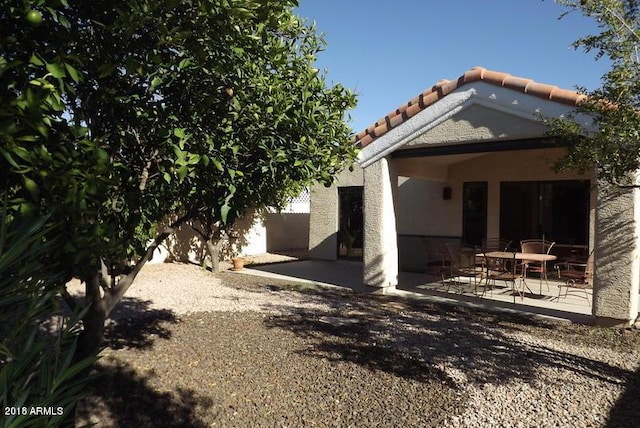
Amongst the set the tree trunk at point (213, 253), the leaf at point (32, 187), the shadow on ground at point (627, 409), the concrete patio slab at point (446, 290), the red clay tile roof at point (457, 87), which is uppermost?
the red clay tile roof at point (457, 87)

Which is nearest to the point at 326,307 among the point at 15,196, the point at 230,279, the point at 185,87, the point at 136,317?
the point at 136,317

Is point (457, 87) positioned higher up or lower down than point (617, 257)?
higher up

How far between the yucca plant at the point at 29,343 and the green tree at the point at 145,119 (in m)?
0.20

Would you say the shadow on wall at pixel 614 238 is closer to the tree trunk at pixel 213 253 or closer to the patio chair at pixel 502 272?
the patio chair at pixel 502 272

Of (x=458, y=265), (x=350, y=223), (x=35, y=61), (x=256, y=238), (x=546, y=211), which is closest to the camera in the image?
(x=35, y=61)

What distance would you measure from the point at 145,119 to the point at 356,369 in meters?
3.42

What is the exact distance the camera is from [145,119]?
313 centimetres

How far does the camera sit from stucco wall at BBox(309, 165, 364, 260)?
48.9 feet

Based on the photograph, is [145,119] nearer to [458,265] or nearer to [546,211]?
[458,265]

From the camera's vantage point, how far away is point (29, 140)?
6.64ft

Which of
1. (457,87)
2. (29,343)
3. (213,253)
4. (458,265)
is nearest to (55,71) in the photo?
(29,343)

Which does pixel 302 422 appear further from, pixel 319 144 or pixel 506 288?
pixel 506 288

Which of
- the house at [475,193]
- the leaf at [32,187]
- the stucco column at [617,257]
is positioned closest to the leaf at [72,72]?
the leaf at [32,187]

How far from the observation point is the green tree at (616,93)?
3.93 m
